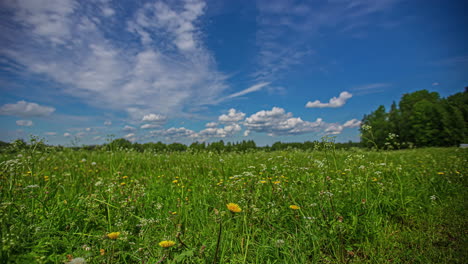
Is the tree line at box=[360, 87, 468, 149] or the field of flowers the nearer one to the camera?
the field of flowers

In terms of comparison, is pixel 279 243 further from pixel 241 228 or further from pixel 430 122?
pixel 430 122

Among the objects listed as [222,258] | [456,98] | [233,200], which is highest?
[456,98]

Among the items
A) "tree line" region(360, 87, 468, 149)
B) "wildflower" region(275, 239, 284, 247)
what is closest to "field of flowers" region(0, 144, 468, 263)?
"wildflower" region(275, 239, 284, 247)

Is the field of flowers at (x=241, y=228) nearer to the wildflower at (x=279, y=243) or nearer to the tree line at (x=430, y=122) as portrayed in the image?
the wildflower at (x=279, y=243)

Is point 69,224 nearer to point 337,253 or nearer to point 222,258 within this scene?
point 222,258

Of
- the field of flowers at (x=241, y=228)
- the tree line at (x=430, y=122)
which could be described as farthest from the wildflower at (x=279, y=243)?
the tree line at (x=430, y=122)

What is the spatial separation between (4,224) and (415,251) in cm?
392

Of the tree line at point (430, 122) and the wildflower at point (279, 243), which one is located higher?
the tree line at point (430, 122)

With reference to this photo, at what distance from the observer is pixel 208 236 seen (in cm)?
249

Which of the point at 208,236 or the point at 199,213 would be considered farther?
the point at 199,213

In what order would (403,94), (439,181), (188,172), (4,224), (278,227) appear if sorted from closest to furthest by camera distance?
(4,224) → (278,227) → (439,181) → (188,172) → (403,94)

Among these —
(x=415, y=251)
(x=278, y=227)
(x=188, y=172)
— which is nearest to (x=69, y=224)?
(x=278, y=227)

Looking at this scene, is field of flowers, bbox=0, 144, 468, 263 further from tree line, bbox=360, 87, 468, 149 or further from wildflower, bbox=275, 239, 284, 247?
tree line, bbox=360, 87, 468, 149

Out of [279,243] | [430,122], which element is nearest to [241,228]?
[279,243]
